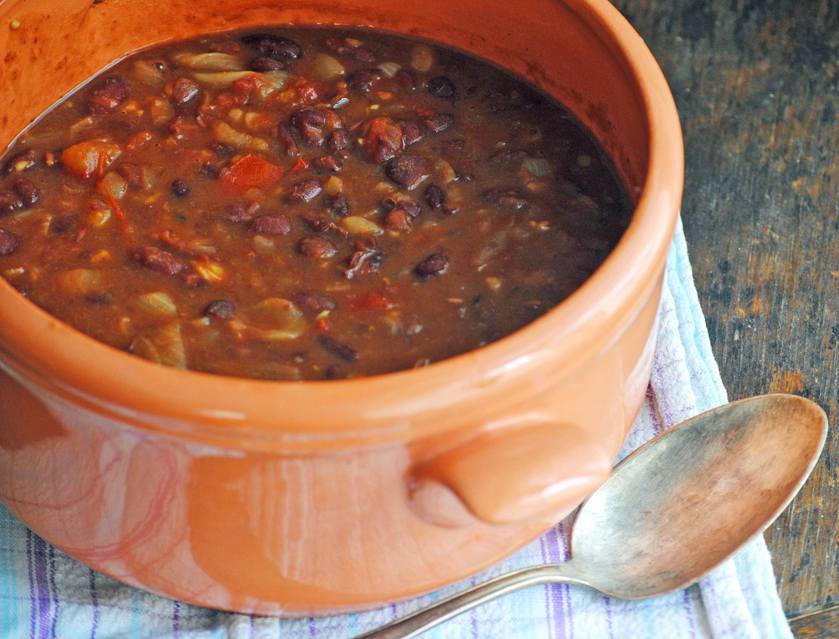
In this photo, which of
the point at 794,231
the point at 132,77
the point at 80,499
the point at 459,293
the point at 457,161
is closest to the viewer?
the point at 80,499

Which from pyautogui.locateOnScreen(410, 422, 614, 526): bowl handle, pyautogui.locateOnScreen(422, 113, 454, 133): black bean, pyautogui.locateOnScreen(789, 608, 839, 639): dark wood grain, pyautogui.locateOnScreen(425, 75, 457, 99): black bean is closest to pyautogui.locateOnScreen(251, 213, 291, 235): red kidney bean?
pyautogui.locateOnScreen(422, 113, 454, 133): black bean

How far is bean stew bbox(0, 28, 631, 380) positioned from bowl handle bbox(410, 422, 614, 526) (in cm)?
24

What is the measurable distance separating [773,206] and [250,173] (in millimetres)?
1266

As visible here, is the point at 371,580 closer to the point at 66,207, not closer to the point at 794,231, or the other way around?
the point at 66,207

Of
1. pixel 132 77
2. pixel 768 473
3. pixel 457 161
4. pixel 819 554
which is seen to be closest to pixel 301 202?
pixel 457 161

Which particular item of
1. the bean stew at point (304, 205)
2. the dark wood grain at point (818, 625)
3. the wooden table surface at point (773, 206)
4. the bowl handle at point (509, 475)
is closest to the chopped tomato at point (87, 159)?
the bean stew at point (304, 205)

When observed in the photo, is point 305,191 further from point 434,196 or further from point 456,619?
point 456,619

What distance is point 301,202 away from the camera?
1962 millimetres

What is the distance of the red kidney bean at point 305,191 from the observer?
1964 mm

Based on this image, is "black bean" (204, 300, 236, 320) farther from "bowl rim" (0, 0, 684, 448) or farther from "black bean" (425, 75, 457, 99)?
"black bean" (425, 75, 457, 99)

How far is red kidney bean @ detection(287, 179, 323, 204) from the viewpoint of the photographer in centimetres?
196

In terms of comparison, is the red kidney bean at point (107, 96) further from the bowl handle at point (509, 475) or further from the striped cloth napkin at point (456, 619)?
the bowl handle at point (509, 475)

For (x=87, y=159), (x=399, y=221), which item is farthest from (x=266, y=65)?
(x=399, y=221)

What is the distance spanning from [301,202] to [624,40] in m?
0.57
